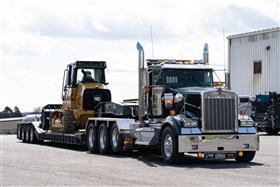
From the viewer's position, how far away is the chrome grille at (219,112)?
657 inches

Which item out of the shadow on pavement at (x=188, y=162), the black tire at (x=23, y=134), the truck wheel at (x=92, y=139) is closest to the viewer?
the shadow on pavement at (x=188, y=162)

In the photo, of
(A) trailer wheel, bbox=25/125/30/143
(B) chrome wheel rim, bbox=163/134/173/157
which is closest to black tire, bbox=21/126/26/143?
(A) trailer wheel, bbox=25/125/30/143

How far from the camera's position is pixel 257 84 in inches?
1570

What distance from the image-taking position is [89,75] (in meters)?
25.1

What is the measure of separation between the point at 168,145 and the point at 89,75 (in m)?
8.86

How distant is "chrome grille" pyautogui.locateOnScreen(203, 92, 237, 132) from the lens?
1669cm

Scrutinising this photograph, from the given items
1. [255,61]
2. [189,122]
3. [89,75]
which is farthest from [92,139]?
[255,61]

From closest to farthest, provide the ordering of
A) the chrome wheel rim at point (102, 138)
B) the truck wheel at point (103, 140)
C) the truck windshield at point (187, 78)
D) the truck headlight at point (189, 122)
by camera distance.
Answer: the truck headlight at point (189, 122), the truck windshield at point (187, 78), the truck wheel at point (103, 140), the chrome wheel rim at point (102, 138)

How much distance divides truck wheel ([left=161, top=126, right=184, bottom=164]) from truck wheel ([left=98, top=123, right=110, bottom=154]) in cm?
392

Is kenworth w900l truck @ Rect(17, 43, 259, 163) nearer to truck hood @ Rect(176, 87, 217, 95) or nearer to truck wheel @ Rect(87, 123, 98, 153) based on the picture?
truck hood @ Rect(176, 87, 217, 95)

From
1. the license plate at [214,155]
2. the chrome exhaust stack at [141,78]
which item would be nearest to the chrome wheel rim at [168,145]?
the license plate at [214,155]

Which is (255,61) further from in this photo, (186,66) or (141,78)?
(141,78)

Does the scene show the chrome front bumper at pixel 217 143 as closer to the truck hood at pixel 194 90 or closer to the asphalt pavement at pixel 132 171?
the asphalt pavement at pixel 132 171

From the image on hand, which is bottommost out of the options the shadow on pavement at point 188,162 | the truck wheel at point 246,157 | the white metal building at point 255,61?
the shadow on pavement at point 188,162
